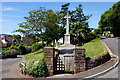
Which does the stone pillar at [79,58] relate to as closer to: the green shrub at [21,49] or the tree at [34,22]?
the tree at [34,22]

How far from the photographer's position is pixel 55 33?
86.5 ft

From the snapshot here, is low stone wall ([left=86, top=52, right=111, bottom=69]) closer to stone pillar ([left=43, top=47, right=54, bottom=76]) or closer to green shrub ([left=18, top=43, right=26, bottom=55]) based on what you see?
stone pillar ([left=43, top=47, right=54, bottom=76])

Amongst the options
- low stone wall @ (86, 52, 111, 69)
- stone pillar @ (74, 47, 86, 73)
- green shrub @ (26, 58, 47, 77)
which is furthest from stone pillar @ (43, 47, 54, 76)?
low stone wall @ (86, 52, 111, 69)

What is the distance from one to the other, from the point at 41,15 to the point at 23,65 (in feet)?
52.5

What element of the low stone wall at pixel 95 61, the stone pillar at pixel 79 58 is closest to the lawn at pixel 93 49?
the low stone wall at pixel 95 61

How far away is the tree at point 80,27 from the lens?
92.7ft

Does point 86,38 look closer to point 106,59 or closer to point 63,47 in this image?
point 63,47

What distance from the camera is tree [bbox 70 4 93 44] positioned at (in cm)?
2826

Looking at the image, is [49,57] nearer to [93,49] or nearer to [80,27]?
[93,49]

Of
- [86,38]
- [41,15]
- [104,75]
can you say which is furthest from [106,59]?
[86,38]

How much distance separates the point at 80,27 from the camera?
2845cm

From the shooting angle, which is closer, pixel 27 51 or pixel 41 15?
pixel 41 15

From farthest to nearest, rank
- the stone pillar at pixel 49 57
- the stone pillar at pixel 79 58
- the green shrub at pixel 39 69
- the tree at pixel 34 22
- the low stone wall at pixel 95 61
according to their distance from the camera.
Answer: the tree at pixel 34 22
the low stone wall at pixel 95 61
the stone pillar at pixel 79 58
the stone pillar at pixel 49 57
the green shrub at pixel 39 69

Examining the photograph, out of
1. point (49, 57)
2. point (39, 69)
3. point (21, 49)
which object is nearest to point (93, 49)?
point (49, 57)
